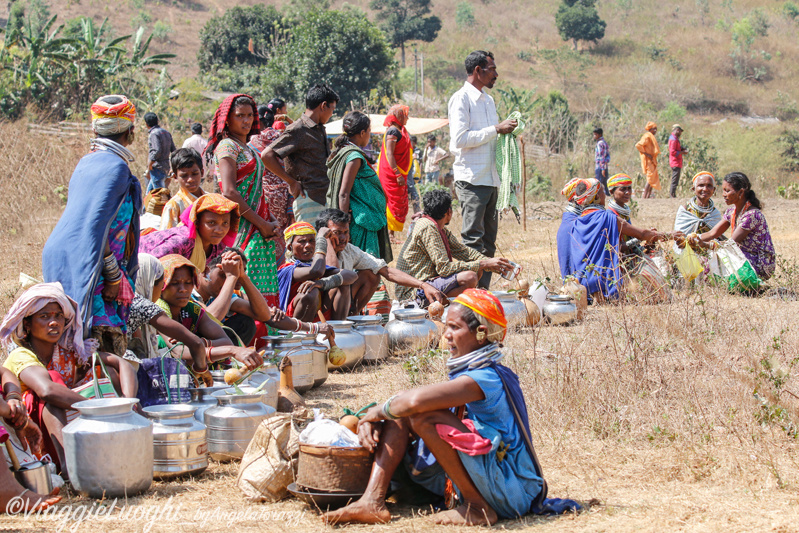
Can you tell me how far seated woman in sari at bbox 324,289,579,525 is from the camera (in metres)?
3.04

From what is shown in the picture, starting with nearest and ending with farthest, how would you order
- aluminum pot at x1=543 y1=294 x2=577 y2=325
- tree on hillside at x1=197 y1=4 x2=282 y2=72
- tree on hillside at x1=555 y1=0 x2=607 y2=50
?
1. aluminum pot at x1=543 y1=294 x2=577 y2=325
2. tree on hillside at x1=197 y1=4 x2=282 y2=72
3. tree on hillside at x1=555 y1=0 x2=607 y2=50

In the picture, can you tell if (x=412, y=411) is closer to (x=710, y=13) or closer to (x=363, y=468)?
(x=363, y=468)

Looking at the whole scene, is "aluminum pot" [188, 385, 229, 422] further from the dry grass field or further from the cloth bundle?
the cloth bundle

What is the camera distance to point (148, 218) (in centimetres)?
680

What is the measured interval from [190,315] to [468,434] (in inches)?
88.8

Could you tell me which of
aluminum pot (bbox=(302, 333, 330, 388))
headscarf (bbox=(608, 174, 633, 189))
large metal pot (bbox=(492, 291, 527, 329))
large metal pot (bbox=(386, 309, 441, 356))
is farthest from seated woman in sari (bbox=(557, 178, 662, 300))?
aluminum pot (bbox=(302, 333, 330, 388))

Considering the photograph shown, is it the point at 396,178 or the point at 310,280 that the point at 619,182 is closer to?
the point at 396,178

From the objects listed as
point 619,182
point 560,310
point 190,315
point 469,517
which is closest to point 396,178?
point 619,182

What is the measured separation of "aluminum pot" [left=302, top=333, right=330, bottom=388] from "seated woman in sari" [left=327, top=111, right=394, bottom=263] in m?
1.81

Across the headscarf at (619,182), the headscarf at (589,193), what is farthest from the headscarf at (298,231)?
the headscarf at (619,182)

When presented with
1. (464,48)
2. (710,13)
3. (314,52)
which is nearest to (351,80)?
(314,52)

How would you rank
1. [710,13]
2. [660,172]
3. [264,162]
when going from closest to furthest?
[264,162]
[660,172]
[710,13]

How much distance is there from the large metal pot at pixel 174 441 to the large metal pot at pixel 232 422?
184 mm

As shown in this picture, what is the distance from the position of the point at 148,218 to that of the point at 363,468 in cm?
430
